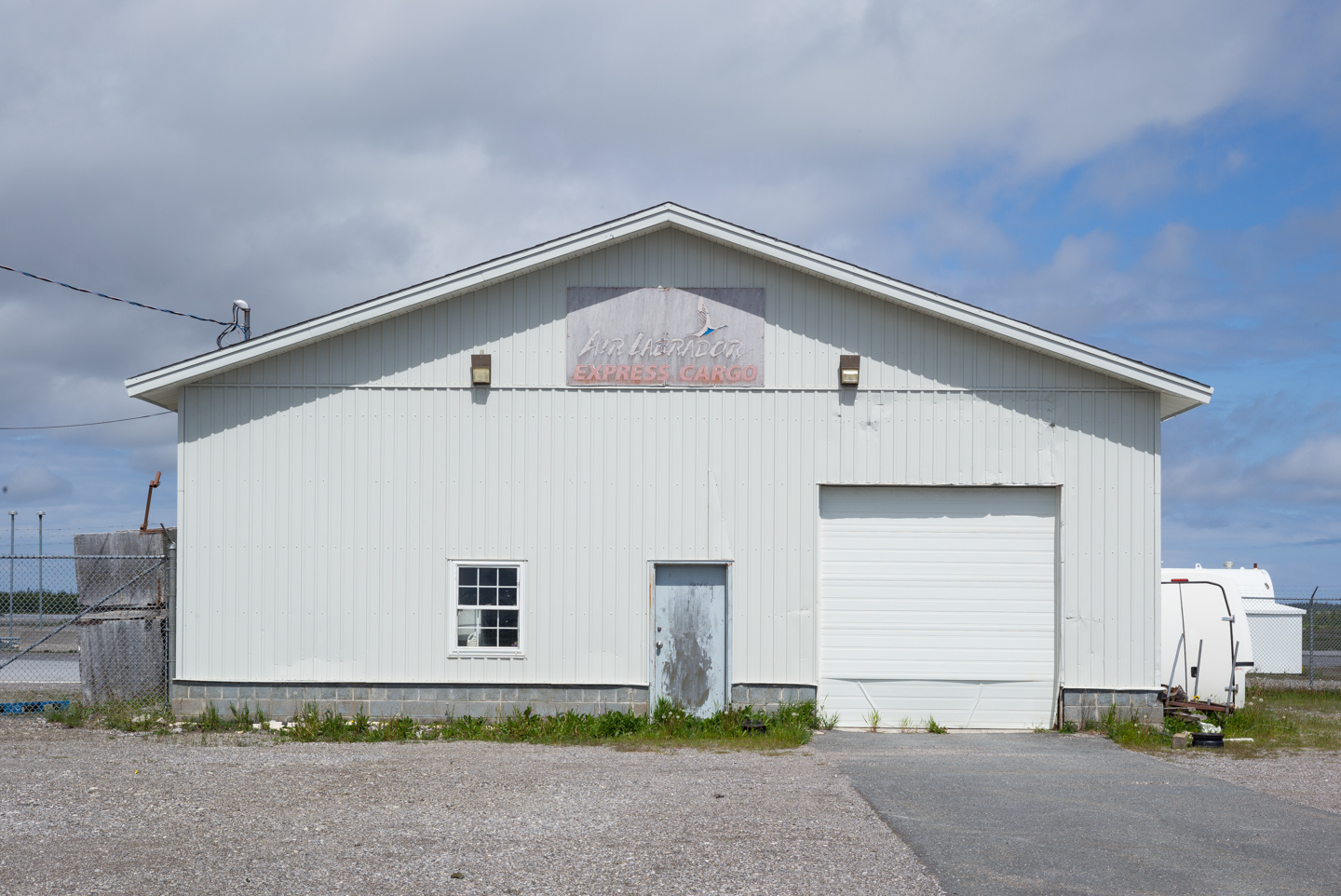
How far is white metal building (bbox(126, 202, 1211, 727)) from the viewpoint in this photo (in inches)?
528

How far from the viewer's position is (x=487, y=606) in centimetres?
1347

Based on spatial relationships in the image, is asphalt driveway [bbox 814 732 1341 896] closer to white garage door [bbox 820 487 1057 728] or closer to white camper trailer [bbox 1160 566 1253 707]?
white garage door [bbox 820 487 1057 728]

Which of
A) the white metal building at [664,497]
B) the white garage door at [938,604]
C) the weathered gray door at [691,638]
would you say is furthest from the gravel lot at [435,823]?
the white garage door at [938,604]

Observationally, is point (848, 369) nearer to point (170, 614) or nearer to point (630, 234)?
point (630, 234)

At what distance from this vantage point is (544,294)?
13.7 meters

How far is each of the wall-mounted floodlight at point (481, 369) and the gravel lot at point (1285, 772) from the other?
9.13 m

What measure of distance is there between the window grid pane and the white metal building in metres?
0.03

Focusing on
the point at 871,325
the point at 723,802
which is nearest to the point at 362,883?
the point at 723,802

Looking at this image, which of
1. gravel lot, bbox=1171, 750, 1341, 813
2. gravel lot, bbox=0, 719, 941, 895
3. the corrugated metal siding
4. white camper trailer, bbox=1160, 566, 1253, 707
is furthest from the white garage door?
white camper trailer, bbox=1160, 566, 1253, 707

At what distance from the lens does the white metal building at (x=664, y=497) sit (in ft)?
44.0

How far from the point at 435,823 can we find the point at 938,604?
765 cm

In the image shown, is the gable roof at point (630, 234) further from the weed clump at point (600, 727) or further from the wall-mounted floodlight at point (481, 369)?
the weed clump at point (600, 727)

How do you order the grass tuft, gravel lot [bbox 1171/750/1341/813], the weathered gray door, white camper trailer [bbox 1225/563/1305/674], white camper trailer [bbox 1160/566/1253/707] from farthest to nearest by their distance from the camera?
1. white camper trailer [bbox 1225/563/1305/674]
2. white camper trailer [bbox 1160/566/1253/707]
3. the weathered gray door
4. the grass tuft
5. gravel lot [bbox 1171/750/1341/813]

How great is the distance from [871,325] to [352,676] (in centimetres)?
788
